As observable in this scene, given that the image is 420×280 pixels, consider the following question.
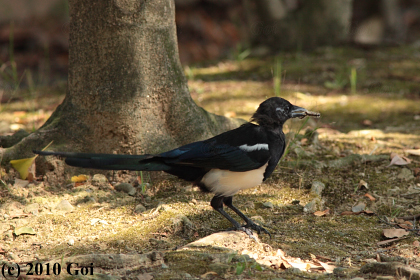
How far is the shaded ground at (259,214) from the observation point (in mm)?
2629

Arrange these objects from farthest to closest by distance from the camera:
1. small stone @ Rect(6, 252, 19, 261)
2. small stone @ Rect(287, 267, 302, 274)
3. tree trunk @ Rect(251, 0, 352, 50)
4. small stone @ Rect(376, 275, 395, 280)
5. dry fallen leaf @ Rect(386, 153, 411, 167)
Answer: tree trunk @ Rect(251, 0, 352, 50) → dry fallen leaf @ Rect(386, 153, 411, 167) → small stone @ Rect(6, 252, 19, 261) → small stone @ Rect(287, 267, 302, 274) → small stone @ Rect(376, 275, 395, 280)

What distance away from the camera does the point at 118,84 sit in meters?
3.61

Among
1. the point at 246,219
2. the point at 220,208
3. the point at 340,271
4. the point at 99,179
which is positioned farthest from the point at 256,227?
the point at 99,179

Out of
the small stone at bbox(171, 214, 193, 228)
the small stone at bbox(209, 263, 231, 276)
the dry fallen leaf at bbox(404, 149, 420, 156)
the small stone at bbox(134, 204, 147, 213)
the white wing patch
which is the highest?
the white wing patch

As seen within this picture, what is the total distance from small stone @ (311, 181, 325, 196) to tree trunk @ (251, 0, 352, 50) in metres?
4.45

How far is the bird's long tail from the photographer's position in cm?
281

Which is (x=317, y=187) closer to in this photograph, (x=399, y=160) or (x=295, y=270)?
(x=399, y=160)

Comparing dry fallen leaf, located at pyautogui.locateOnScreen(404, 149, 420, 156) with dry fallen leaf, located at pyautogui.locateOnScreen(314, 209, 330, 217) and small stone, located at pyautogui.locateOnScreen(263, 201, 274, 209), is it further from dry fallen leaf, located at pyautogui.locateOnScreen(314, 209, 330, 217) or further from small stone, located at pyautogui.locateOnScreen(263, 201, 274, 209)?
small stone, located at pyautogui.locateOnScreen(263, 201, 274, 209)

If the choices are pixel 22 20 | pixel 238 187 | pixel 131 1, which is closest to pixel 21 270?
pixel 238 187

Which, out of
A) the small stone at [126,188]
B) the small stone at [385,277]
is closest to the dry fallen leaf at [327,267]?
the small stone at [385,277]

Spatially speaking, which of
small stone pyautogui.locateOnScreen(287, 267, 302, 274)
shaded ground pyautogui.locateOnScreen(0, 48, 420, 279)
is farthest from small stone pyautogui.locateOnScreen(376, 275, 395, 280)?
small stone pyautogui.locateOnScreen(287, 267, 302, 274)

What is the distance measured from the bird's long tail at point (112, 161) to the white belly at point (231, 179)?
374 mm

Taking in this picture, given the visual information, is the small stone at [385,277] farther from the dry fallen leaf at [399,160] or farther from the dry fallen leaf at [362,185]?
the dry fallen leaf at [399,160]

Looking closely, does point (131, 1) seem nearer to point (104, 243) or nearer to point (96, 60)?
point (96, 60)
